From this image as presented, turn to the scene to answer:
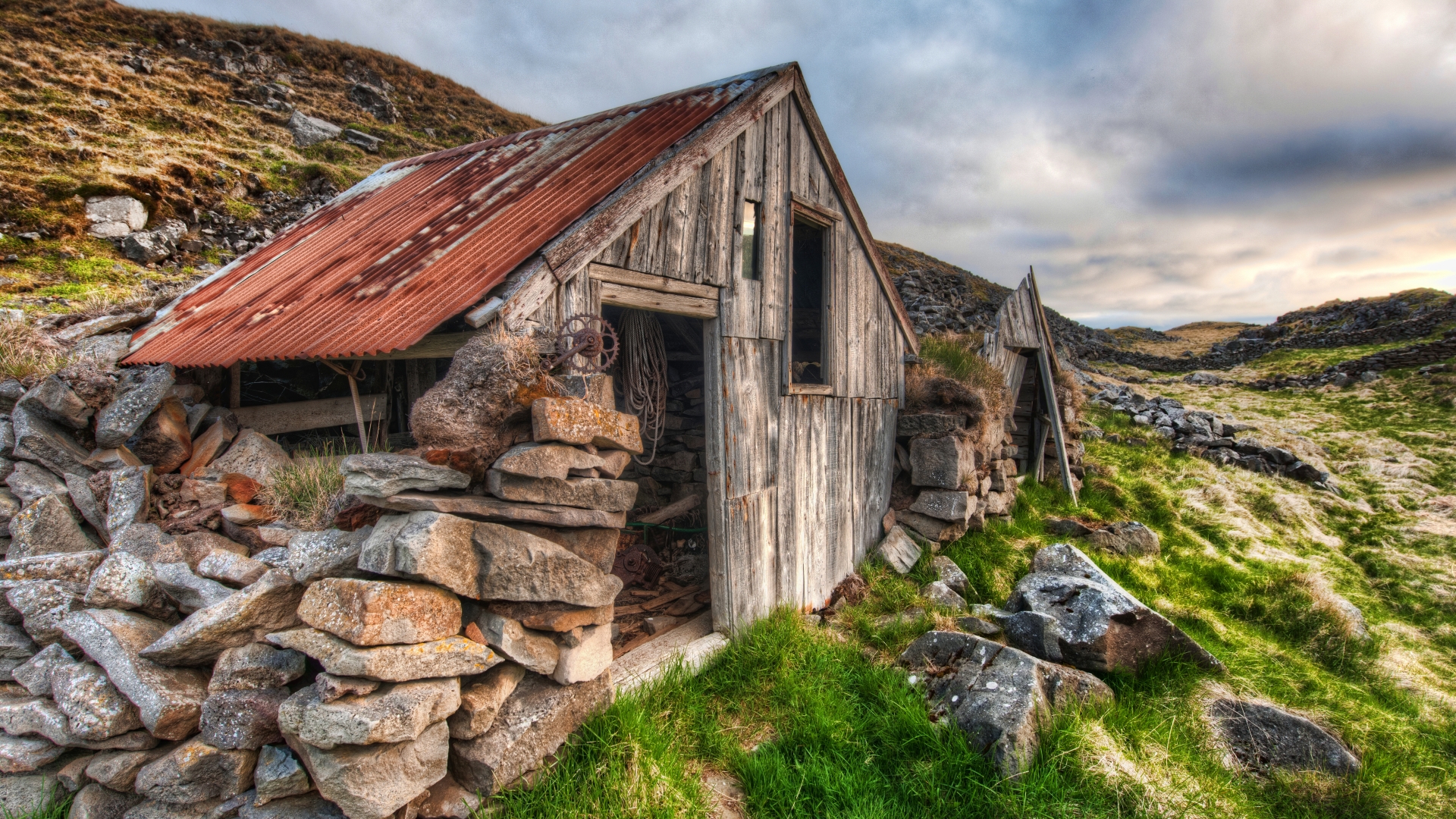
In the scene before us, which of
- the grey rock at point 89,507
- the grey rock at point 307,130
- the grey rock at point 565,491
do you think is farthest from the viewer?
the grey rock at point 307,130

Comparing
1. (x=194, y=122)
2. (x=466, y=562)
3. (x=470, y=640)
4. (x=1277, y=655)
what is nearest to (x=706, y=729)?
Answer: (x=470, y=640)

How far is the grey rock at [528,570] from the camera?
3.03 m

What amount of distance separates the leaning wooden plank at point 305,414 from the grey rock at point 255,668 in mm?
2347

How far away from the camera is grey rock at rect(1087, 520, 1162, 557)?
8430mm

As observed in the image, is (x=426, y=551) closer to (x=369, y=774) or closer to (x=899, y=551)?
(x=369, y=774)

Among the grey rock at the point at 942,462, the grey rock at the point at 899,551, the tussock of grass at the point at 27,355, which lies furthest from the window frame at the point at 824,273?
the tussock of grass at the point at 27,355

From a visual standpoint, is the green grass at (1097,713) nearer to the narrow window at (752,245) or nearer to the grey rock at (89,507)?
the narrow window at (752,245)

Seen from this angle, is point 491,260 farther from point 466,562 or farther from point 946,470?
point 946,470

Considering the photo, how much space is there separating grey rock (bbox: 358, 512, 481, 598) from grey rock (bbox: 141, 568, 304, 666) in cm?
62

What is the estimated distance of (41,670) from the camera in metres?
3.14

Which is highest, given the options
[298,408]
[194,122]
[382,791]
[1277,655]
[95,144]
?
[194,122]

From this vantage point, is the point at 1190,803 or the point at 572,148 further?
the point at 572,148

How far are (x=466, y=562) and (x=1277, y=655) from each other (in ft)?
25.4

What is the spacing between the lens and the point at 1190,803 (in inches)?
138
